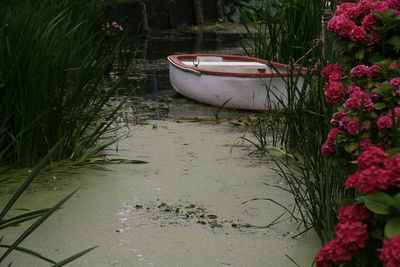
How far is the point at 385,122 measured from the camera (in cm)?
212

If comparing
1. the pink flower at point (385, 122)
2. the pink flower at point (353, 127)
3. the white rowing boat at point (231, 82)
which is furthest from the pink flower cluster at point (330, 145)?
the white rowing boat at point (231, 82)

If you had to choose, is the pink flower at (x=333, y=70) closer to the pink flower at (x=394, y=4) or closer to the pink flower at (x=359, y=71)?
the pink flower at (x=359, y=71)

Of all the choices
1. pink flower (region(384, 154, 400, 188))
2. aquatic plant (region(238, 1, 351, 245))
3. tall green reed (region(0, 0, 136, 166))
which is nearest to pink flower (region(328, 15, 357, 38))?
aquatic plant (region(238, 1, 351, 245))

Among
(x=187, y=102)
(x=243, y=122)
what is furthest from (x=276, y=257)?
(x=187, y=102)

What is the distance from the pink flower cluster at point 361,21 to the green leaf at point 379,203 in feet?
2.96

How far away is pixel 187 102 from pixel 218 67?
0.53m

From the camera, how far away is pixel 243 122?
16.4ft

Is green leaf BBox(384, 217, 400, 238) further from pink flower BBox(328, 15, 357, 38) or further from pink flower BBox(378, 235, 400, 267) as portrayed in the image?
pink flower BBox(328, 15, 357, 38)

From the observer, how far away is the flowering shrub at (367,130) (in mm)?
1674

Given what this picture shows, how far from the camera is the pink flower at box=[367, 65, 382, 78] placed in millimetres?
2324

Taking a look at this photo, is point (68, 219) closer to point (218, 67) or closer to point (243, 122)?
point (243, 122)

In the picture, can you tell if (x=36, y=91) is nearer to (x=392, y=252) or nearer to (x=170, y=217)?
(x=170, y=217)

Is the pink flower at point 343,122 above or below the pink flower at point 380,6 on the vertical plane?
below

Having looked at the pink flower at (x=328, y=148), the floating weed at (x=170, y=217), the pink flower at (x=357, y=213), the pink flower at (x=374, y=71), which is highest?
the pink flower at (x=374, y=71)
